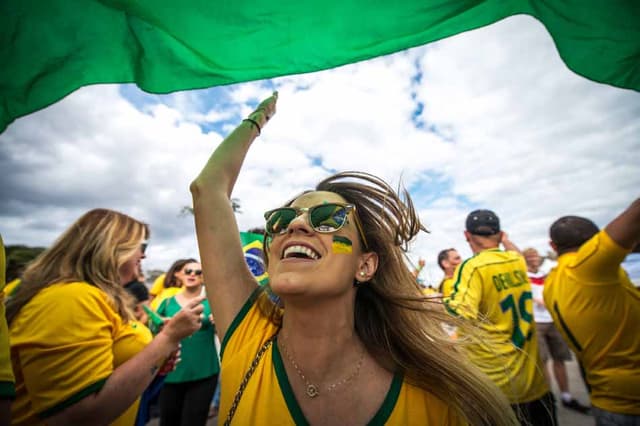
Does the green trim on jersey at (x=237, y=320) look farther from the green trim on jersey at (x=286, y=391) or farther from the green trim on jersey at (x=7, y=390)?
the green trim on jersey at (x=7, y=390)

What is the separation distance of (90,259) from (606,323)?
4266 millimetres

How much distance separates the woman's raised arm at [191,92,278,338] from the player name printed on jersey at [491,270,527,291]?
119 inches

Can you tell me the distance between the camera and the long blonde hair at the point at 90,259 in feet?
6.75

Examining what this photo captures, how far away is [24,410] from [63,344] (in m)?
0.45

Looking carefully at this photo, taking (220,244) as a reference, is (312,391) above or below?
below

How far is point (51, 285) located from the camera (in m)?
2.00

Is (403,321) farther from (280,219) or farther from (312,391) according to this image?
(280,219)

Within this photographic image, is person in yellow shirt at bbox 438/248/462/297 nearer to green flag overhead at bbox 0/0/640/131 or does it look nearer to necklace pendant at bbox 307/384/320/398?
green flag overhead at bbox 0/0/640/131


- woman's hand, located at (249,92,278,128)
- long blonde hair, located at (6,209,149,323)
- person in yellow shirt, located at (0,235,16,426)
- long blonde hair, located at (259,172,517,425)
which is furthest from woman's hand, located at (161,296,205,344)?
woman's hand, located at (249,92,278,128)

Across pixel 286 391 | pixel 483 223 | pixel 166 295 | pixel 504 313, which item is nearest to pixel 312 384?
pixel 286 391

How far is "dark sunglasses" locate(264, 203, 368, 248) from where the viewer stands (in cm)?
209

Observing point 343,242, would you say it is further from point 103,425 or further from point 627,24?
point 627,24

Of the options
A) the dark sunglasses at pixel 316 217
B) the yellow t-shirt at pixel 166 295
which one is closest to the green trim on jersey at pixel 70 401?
the dark sunglasses at pixel 316 217

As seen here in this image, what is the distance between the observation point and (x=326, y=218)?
2.12 m
